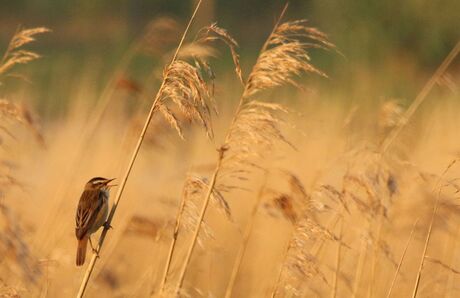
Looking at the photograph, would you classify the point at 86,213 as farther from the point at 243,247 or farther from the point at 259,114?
the point at 259,114

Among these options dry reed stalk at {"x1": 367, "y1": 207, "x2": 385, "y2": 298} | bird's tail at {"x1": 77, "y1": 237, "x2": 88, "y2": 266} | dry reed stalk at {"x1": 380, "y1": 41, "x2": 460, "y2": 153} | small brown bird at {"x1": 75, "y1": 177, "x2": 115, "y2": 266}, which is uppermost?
dry reed stalk at {"x1": 380, "y1": 41, "x2": 460, "y2": 153}

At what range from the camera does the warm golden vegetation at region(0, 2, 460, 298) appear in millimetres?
4293

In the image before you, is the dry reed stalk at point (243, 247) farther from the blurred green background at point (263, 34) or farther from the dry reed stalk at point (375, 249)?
the blurred green background at point (263, 34)

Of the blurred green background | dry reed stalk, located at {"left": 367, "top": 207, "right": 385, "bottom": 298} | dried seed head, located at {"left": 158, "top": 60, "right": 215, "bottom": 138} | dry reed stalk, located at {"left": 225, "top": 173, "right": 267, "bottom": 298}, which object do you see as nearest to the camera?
dried seed head, located at {"left": 158, "top": 60, "right": 215, "bottom": 138}

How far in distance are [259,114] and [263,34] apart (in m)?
23.2

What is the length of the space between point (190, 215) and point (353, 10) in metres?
20.7

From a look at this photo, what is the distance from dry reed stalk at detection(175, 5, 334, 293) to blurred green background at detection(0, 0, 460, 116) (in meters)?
11.4

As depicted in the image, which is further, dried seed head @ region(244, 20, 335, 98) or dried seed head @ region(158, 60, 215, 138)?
dried seed head @ region(244, 20, 335, 98)

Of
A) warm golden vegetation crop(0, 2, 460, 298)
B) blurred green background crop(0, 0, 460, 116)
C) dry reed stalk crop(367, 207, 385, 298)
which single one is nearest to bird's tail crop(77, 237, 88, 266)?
warm golden vegetation crop(0, 2, 460, 298)

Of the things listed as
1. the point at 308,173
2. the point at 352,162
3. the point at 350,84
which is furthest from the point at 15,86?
the point at 352,162

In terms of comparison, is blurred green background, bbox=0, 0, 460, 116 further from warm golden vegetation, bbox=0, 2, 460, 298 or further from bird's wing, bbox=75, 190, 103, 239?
bird's wing, bbox=75, 190, 103, 239

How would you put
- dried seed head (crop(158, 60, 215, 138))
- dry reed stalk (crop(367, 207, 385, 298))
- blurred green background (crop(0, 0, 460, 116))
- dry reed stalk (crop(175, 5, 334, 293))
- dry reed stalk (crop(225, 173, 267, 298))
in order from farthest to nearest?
1. blurred green background (crop(0, 0, 460, 116))
2. dry reed stalk (crop(367, 207, 385, 298))
3. dry reed stalk (crop(225, 173, 267, 298))
4. dry reed stalk (crop(175, 5, 334, 293))
5. dried seed head (crop(158, 60, 215, 138))

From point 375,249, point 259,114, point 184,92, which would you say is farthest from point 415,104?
point 184,92

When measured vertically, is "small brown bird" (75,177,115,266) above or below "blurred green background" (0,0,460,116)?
below
